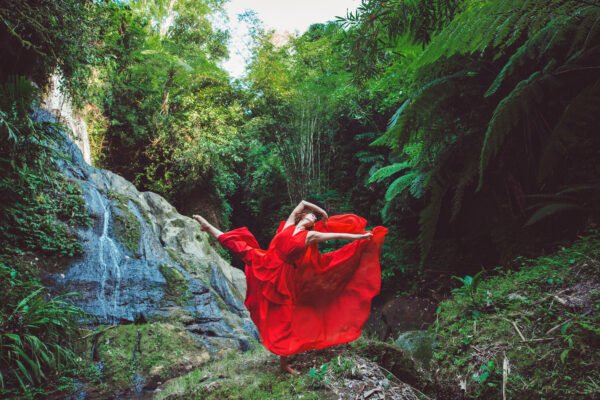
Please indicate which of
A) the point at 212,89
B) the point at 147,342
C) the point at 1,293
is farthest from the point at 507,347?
the point at 212,89

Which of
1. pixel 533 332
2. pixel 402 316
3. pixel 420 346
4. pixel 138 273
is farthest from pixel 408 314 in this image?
pixel 138 273

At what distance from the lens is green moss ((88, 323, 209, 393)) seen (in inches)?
164

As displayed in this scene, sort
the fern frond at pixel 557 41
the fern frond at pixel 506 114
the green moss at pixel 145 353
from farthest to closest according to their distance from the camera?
the green moss at pixel 145 353, the fern frond at pixel 506 114, the fern frond at pixel 557 41

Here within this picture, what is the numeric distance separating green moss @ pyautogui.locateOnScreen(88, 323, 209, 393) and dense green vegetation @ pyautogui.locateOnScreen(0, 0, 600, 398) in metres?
0.51

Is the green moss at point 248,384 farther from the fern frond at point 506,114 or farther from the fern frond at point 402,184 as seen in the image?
the fern frond at point 402,184

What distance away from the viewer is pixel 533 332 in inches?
103

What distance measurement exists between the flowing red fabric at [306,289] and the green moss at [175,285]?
3.72 m

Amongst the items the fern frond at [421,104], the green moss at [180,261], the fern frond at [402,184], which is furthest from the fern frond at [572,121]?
the green moss at [180,261]

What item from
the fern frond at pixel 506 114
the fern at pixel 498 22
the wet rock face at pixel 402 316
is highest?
the fern at pixel 498 22

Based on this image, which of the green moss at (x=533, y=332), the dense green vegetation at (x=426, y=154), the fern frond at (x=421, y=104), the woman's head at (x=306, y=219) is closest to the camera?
the green moss at (x=533, y=332)

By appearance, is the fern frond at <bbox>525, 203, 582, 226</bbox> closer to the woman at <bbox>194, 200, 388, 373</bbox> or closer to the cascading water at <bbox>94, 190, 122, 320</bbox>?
the woman at <bbox>194, 200, 388, 373</bbox>

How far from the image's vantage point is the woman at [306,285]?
272 cm

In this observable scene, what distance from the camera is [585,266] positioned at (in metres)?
3.00

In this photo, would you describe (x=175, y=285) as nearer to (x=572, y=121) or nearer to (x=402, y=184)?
(x=402, y=184)
